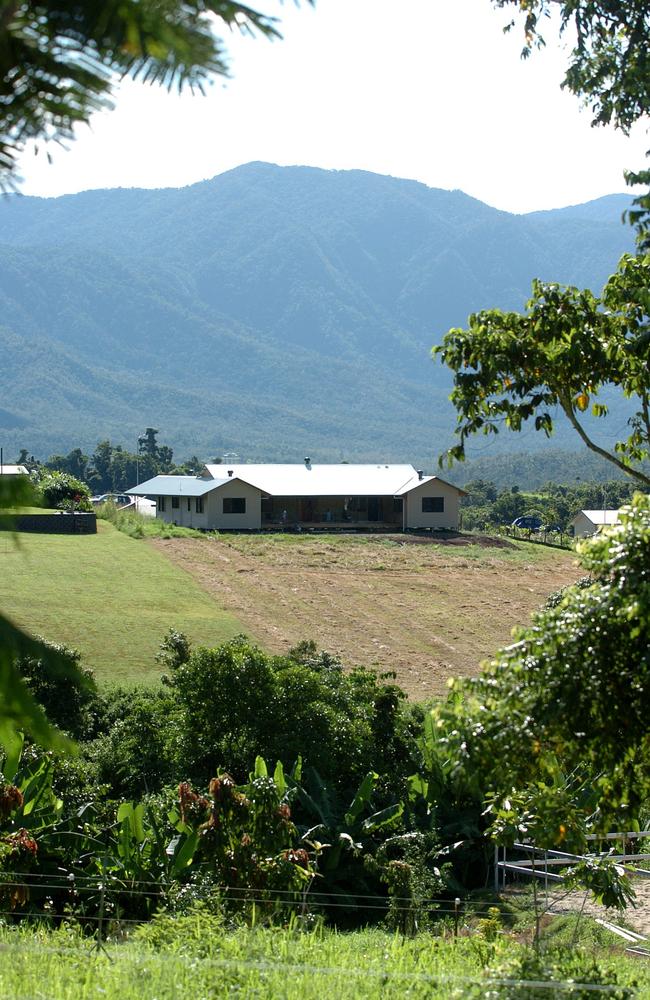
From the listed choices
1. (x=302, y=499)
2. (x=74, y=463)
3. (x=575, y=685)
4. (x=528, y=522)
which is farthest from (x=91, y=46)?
(x=74, y=463)

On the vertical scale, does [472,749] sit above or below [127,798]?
above

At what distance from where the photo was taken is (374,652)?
3200 centimetres

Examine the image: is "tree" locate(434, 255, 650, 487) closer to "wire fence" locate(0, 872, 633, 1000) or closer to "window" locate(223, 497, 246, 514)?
"wire fence" locate(0, 872, 633, 1000)

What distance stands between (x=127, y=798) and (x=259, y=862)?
508 cm

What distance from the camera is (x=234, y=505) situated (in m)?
66.0

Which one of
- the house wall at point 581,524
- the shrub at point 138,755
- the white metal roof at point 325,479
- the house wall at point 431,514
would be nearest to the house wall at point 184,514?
the white metal roof at point 325,479

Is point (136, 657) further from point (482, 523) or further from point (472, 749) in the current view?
point (482, 523)

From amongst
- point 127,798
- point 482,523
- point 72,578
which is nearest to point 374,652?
point 72,578

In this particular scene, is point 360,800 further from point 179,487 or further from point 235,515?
point 179,487

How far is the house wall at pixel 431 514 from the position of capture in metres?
68.3

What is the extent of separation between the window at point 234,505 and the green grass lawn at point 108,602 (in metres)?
14.3

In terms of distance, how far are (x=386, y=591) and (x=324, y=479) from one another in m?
28.1

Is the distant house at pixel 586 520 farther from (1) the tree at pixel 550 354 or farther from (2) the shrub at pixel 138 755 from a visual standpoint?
(1) the tree at pixel 550 354

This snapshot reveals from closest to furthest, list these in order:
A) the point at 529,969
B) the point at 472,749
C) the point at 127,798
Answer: the point at 472,749 → the point at 529,969 → the point at 127,798
